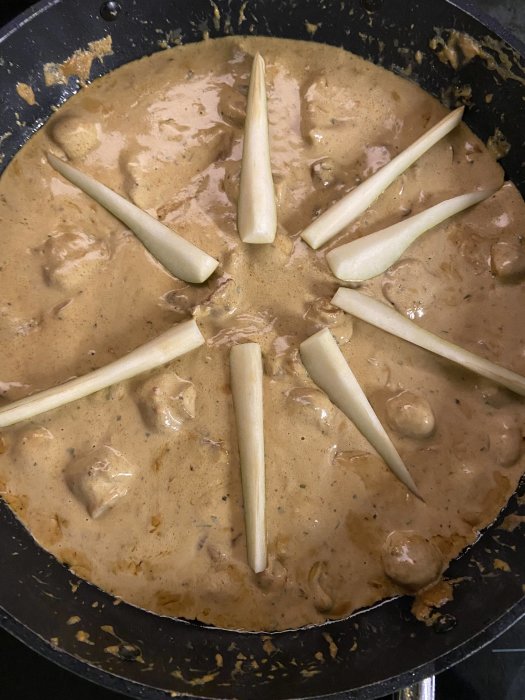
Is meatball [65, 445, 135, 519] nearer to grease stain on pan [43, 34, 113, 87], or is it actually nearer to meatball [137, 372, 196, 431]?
meatball [137, 372, 196, 431]

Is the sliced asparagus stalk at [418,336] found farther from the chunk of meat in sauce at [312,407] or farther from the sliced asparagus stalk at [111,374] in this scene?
the sliced asparagus stalk at [111,374]

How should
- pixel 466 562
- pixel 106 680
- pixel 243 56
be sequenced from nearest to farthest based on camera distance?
pixel 106 680 → pixel 466 562 → pixel 243 56

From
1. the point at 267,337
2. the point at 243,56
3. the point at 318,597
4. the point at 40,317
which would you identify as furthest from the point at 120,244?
the point at 318,597

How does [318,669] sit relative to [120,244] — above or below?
below

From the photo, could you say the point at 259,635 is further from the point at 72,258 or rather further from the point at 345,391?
the point at 72,258

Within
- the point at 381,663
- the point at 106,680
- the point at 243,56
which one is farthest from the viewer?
the point at 243,56

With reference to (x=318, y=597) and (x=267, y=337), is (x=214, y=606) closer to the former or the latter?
(x=318, y=597)

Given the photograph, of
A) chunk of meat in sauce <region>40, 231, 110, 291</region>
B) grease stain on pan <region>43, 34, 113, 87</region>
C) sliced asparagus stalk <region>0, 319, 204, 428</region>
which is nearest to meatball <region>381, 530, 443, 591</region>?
sliced asparagus stalk <region>0, 319, 204, 428</region>
